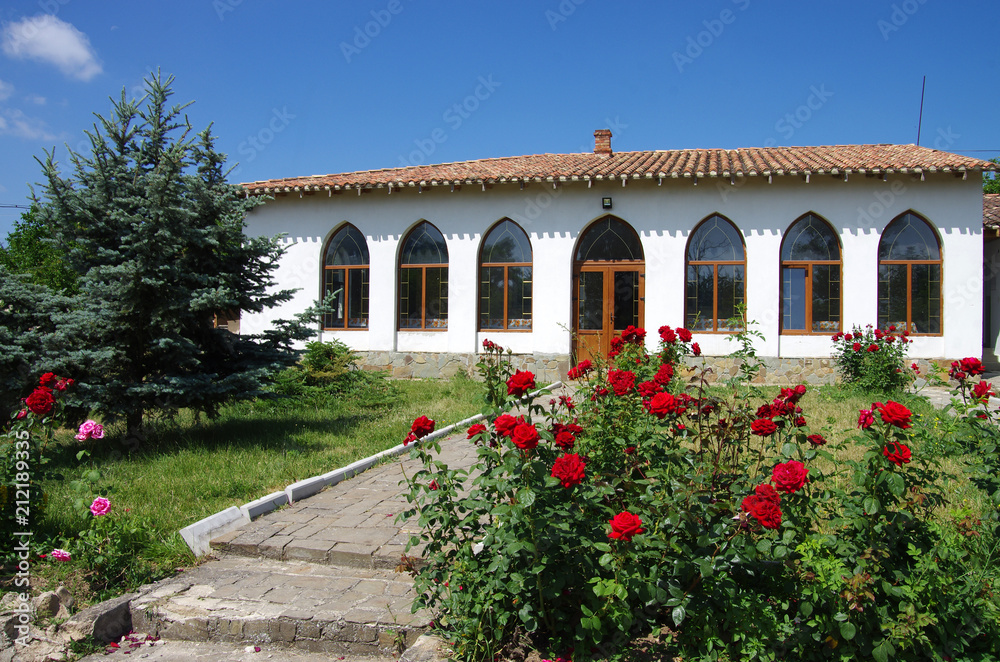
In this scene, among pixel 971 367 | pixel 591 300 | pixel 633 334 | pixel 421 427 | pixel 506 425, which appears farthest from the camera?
pixel 591 300

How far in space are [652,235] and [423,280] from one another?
536cm

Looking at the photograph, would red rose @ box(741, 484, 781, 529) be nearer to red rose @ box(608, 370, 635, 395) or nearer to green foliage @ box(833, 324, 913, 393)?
red rose @ box(608, 370, 635, 395)

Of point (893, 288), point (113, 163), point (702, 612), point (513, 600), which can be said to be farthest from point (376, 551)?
point (893, 288)

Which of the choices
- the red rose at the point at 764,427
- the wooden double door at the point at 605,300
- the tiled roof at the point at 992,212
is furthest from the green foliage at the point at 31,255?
the tiled roof at the point at 992,212

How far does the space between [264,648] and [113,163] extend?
19.7ft

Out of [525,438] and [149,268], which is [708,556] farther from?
[149,268]

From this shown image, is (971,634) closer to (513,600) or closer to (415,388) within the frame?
(513,600)

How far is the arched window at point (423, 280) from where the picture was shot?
14203 millimetres

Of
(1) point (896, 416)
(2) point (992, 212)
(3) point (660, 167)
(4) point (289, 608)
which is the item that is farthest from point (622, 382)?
(2) point (992, 212)

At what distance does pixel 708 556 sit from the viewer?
258cm

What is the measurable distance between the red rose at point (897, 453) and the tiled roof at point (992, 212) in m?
14.3

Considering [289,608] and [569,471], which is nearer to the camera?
[569,471]

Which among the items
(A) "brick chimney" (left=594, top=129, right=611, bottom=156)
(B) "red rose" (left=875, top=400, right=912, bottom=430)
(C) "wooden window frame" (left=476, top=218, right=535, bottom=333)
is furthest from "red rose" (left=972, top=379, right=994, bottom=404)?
(A) "brick chimney" (left=594, top=129, right=611, bottom=156)

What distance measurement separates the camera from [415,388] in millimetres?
11938
